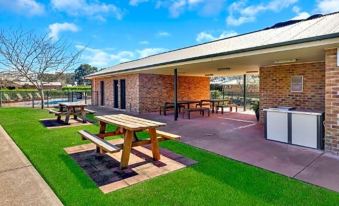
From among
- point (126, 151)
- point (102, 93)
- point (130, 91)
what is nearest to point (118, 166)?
point (126, 151)

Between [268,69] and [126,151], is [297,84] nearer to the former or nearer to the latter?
[268,69]

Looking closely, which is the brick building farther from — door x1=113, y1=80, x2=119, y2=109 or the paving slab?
the paving slab

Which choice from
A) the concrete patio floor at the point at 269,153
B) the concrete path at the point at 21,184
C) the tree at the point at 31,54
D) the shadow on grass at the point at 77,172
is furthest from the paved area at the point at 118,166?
the tree at the point at 31,54

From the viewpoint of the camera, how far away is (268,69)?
29.8 feet

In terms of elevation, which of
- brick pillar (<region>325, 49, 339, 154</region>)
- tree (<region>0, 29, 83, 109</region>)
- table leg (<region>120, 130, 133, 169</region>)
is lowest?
table leg (<region>120, 130, 133, 169</region>)

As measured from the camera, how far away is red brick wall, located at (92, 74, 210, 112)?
1284cm

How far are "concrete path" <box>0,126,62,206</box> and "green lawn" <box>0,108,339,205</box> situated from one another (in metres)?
0.12

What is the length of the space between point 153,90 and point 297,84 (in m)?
7.55

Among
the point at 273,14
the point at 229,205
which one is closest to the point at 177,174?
the point at 229,205

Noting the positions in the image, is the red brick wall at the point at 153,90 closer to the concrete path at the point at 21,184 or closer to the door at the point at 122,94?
the door at the point at 122,94

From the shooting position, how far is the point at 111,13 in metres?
13.9

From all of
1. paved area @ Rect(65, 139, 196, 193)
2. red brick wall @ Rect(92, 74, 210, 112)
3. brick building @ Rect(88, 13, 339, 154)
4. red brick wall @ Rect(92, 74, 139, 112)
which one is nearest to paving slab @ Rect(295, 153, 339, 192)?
brick building @ Rect(88, 13, 339, 154)

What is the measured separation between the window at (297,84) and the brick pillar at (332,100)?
3.28 metres

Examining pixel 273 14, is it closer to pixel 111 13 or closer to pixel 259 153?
pixel 111 13
